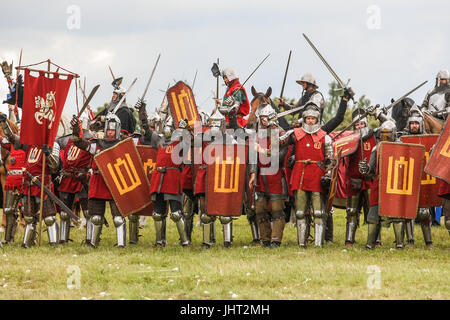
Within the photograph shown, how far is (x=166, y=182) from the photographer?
11703 mm

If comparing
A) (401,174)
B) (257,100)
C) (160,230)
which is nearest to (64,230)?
(160,230)

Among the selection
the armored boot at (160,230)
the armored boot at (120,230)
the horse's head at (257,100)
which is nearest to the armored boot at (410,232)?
the horse's head at (257,100)

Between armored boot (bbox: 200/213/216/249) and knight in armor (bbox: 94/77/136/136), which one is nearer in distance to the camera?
armored boot (bbox: 200/213/216/249)

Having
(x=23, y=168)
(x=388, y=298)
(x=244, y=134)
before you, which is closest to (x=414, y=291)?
(x=388, y=298)

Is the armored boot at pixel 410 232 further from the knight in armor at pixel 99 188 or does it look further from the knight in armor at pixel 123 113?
the knight in armor at pixel 123 113

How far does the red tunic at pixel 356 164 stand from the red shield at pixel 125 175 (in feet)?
9.23

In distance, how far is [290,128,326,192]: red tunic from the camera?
37.4 feet

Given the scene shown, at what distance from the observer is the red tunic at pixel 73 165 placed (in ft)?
41.1

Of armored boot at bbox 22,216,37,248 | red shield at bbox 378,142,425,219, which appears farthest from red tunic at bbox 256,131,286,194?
armored boot at bbox 22,216,37,248

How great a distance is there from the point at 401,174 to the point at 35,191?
16.6 feet

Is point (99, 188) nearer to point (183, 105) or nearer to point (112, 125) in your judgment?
point (112, 125)

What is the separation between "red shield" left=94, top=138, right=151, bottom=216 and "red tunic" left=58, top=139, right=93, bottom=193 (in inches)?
35.1

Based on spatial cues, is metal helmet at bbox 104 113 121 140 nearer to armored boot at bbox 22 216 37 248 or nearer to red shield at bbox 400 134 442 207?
armored boot at bbox 22 216 37 248
